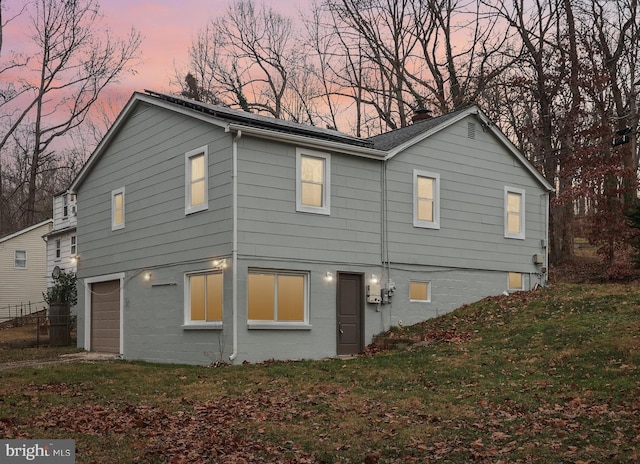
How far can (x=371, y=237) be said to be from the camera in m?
18.9

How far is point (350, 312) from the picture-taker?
60.2 ft

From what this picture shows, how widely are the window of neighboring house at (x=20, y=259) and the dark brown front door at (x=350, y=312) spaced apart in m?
30.2

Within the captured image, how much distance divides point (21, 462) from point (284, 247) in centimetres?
975

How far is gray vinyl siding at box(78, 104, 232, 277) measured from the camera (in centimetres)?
1695

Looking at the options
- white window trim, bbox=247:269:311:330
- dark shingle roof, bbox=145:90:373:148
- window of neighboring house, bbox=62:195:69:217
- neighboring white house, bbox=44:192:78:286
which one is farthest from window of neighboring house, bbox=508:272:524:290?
window of neighboring house, bbox=62:195:69:217

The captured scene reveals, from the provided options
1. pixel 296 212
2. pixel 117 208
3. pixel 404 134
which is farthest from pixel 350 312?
pixel 117 208

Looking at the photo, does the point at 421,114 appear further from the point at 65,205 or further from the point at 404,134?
the point at 65,205

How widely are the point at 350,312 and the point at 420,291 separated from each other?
2710 mm

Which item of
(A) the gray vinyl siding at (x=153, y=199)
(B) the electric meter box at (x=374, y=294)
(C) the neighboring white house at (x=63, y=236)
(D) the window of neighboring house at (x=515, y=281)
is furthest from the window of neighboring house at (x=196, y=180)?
(C) the neighboring white house at (x=63, y=236)

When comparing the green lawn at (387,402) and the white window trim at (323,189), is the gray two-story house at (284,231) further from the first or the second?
the green lawn at (387,402)

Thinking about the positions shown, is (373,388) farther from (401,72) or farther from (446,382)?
(401,72)

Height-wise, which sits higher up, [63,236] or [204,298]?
[63,236]

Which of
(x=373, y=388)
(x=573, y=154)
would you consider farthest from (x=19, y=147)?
(x=373, y=388)

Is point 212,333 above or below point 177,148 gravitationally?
below
